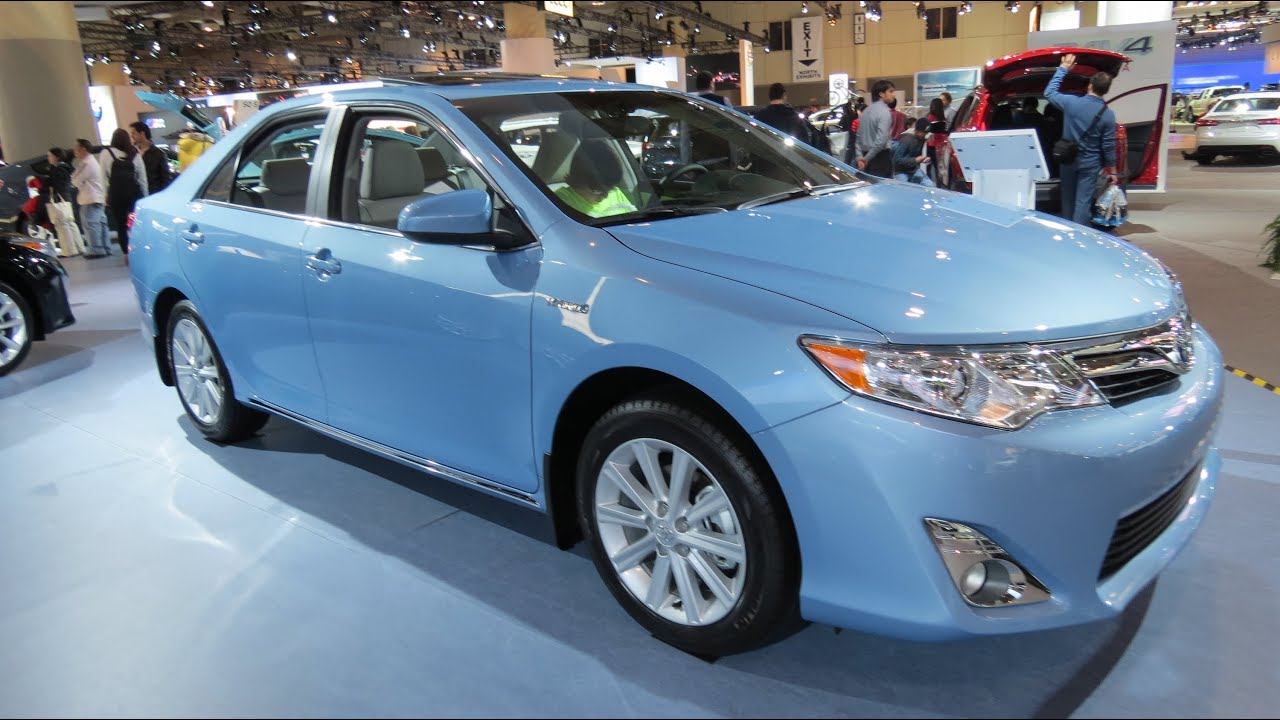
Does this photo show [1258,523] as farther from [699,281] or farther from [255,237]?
[255,237]

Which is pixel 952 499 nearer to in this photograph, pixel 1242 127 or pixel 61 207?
pixel 61 207

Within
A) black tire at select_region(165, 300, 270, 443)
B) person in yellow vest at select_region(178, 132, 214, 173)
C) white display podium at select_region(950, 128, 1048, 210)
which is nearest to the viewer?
black tire at select_region(165, 300, 270, 443)

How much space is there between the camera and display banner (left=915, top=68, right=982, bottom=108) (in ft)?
87.1

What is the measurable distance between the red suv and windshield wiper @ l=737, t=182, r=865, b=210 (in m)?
5.52

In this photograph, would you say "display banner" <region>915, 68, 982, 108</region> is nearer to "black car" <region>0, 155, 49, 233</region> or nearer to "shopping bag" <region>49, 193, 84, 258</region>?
"shopping bag" <region>49, 193, 84, 258</region>

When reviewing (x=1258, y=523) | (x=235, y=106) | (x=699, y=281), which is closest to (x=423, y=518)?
(x=699, y=281)

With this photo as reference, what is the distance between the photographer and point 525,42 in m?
20.0

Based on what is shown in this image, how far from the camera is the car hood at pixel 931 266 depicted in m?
1.90

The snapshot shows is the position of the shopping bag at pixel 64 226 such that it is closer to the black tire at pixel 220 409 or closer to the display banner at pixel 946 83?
the black tire at pixel 220 409

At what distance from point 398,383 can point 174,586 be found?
95cm

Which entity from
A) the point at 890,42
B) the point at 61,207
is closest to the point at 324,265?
the point at 61,207

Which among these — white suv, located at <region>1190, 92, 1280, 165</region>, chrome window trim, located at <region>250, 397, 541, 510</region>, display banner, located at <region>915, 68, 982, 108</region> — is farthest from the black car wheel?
display banner, located at <region>915, 68, 982, 108</region>

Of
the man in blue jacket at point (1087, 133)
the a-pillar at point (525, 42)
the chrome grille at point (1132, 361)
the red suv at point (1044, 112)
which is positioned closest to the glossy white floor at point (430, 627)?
the chrome grille at point (1132, 361)

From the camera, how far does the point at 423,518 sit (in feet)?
10.4
